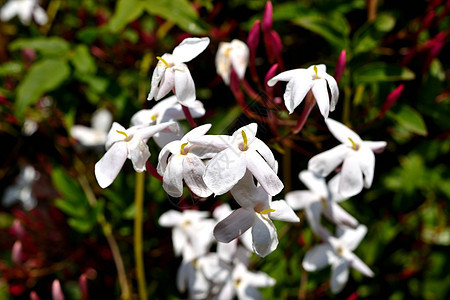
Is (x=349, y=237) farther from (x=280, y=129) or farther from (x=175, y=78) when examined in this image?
(x=175, y=78)

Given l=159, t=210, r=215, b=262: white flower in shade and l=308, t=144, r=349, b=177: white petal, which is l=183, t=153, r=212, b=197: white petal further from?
l=159, t=210, r=215, b=262: white flower in shade

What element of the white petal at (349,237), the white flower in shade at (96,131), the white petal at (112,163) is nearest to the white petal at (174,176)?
the white petal at (112,163)

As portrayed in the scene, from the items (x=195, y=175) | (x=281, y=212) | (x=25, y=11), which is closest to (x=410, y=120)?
(x=281, y=212)

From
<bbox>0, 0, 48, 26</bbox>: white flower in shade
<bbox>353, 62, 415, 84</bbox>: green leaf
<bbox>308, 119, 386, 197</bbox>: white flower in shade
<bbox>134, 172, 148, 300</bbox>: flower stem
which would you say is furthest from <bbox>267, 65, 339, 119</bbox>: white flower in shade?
<bbox>0, 0, 48, 26</bbox>: white flower in shade

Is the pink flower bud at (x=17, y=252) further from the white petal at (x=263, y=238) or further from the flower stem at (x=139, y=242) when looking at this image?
the white petal at (x=263, y=238)

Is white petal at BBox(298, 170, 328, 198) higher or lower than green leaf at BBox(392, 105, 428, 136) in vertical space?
lower

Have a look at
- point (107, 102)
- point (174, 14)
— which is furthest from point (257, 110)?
point (107, 102)
